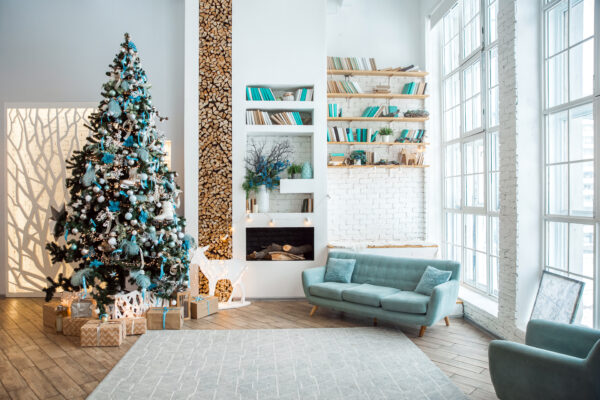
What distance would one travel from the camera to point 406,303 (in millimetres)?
4246

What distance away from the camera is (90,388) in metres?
3.07

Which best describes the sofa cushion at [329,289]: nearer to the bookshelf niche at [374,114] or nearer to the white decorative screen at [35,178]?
the bookshelf niche at [374,114]

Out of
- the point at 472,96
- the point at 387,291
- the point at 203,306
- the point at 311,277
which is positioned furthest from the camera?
the point at 472,96

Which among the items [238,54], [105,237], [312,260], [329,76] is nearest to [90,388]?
[105,237]

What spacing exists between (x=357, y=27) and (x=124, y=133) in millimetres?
4022

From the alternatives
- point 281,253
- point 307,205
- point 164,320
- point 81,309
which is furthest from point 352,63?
point 81,309

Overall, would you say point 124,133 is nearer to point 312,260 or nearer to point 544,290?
point 312,260

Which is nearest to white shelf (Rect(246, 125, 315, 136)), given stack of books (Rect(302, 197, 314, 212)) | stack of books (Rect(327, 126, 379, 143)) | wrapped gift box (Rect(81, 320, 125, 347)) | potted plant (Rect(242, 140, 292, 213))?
potted plant (Rect(242, 140, 292, 213))

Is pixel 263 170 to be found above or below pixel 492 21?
below

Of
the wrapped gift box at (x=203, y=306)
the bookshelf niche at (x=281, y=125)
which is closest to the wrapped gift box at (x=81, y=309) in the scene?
the wrapped gift box at (x=203, y=306)

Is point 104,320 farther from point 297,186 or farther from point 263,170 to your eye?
point 297,186

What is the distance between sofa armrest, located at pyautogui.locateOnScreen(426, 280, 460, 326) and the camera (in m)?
4.11

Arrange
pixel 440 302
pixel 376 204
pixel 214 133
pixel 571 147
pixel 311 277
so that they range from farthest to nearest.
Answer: pixel 376 204 → pixel 214 133 → pixel 311 277 → pixel 440 302 → pixel 571 147

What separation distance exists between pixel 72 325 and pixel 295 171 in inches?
132
